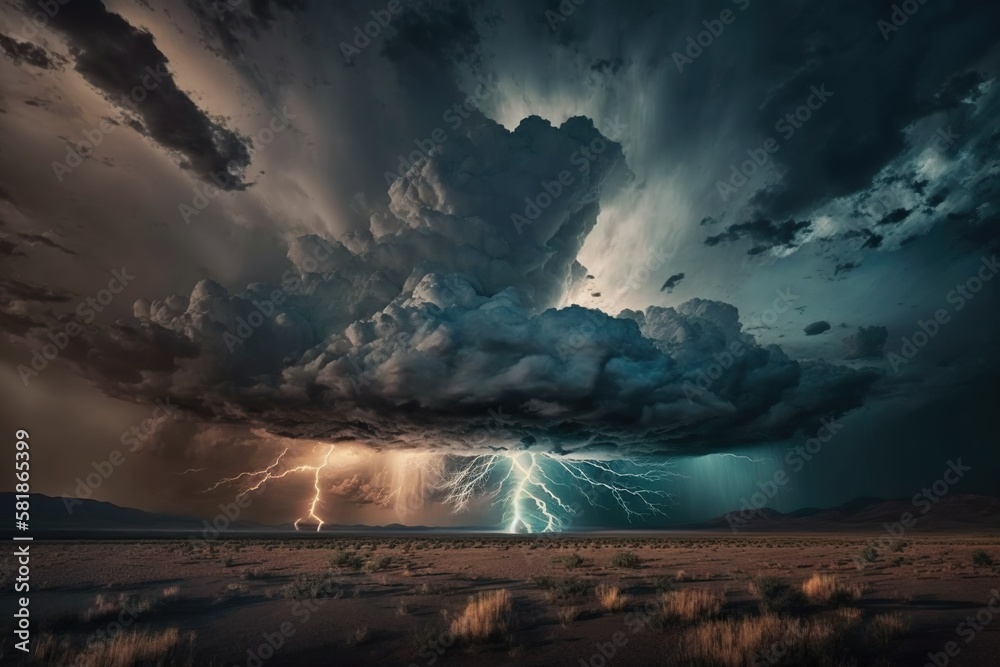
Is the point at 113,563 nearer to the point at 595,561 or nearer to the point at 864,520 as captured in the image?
the point at 595,561

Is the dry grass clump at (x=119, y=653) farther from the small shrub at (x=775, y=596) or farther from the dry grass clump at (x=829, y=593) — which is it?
the dry grass clump at (x=829, y=593)

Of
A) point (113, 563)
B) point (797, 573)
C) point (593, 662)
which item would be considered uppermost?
point (113, 563)

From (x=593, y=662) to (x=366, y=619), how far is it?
700cm

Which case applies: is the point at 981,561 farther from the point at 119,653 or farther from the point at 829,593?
the point at 119,653

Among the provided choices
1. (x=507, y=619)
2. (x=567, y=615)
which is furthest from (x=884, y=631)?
(x=507, y=619)

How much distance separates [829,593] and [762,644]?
8434 mm

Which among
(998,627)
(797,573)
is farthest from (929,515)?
(998,627)

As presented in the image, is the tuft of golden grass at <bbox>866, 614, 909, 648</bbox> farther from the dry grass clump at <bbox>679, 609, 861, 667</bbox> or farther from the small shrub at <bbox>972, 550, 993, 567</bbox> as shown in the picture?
the small shrub at <bbox>972, 550, 993, 567</bbox>

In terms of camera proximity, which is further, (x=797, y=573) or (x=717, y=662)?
(x=797, y=573)

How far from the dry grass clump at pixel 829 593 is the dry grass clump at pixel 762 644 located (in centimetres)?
498

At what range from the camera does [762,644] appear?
34.3ft

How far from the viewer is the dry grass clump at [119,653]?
380 inches

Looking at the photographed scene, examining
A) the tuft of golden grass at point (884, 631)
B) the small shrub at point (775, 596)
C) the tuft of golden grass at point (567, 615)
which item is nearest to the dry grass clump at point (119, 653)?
the tuft of golden grass at point (567, 615)

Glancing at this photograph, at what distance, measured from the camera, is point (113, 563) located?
103ft
